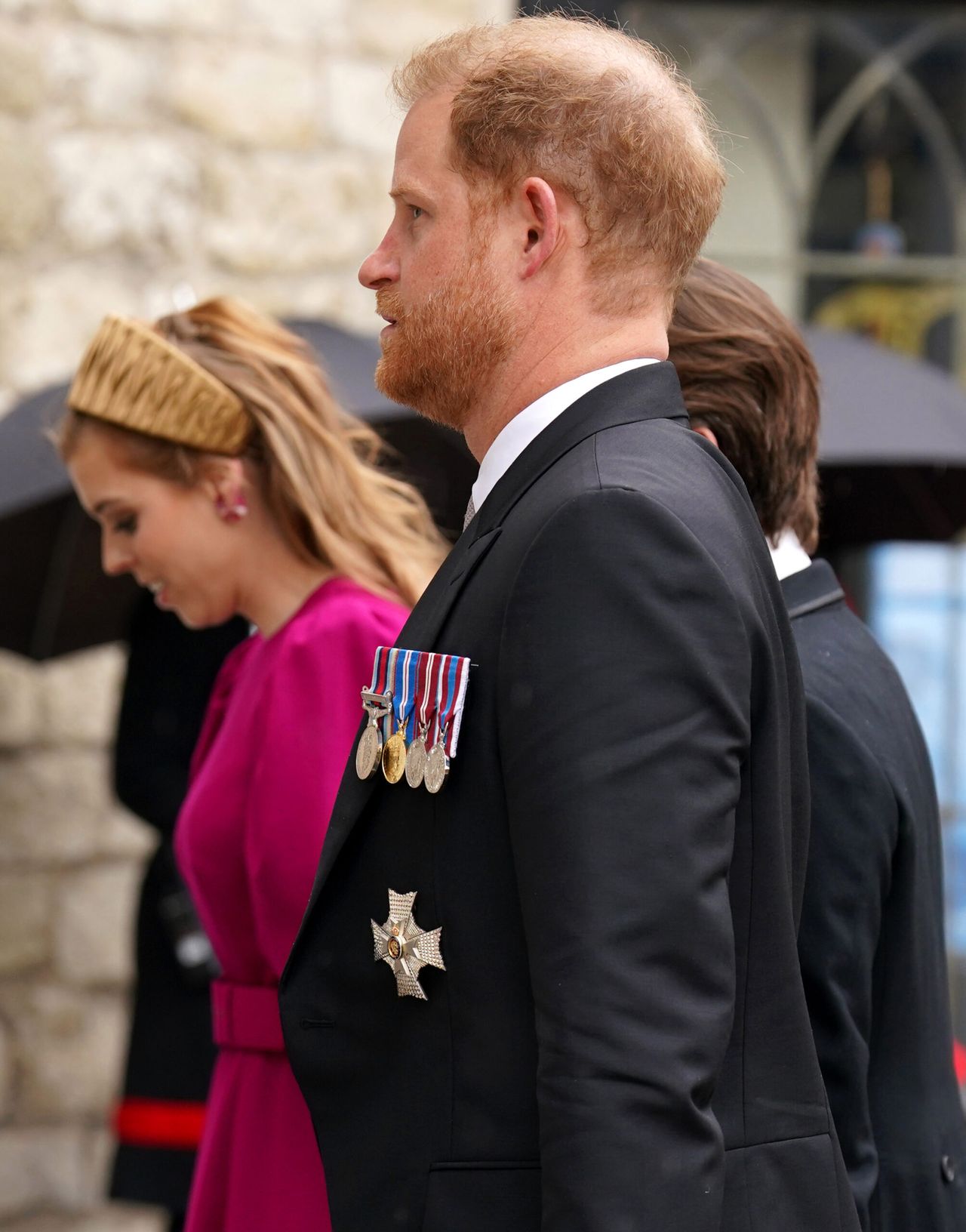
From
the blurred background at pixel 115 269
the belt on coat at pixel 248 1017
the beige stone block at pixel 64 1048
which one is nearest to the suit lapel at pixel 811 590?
the belt on coat at pixel 248 1017

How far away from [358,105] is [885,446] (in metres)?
2.24

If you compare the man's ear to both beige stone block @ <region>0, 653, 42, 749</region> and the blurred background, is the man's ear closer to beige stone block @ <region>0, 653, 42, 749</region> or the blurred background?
the blurred background

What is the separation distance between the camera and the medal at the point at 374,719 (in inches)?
Result: 55.4

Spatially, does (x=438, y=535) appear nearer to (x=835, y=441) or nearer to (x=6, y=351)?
(x=835, y=441)

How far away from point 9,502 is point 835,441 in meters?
1.68

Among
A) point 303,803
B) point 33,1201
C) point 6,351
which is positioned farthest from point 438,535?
point 33,1201

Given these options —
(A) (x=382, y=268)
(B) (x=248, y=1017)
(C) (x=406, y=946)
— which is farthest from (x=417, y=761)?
(B) (x=248, y=1017)

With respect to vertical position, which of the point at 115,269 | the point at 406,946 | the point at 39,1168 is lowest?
the point at 39,1168

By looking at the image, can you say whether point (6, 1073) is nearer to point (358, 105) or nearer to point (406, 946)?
point (358, 105)

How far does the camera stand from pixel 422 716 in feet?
4.44

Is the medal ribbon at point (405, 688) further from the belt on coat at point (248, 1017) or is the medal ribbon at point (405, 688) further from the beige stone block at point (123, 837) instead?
the beige stone block at point (123, 837)

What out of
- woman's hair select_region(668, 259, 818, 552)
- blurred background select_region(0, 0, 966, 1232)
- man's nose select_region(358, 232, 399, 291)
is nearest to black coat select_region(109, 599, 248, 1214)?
blurred background select_region(0, 0, 966, 1232)

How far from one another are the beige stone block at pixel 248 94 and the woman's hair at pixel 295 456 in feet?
8.25

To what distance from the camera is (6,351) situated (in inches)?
182
